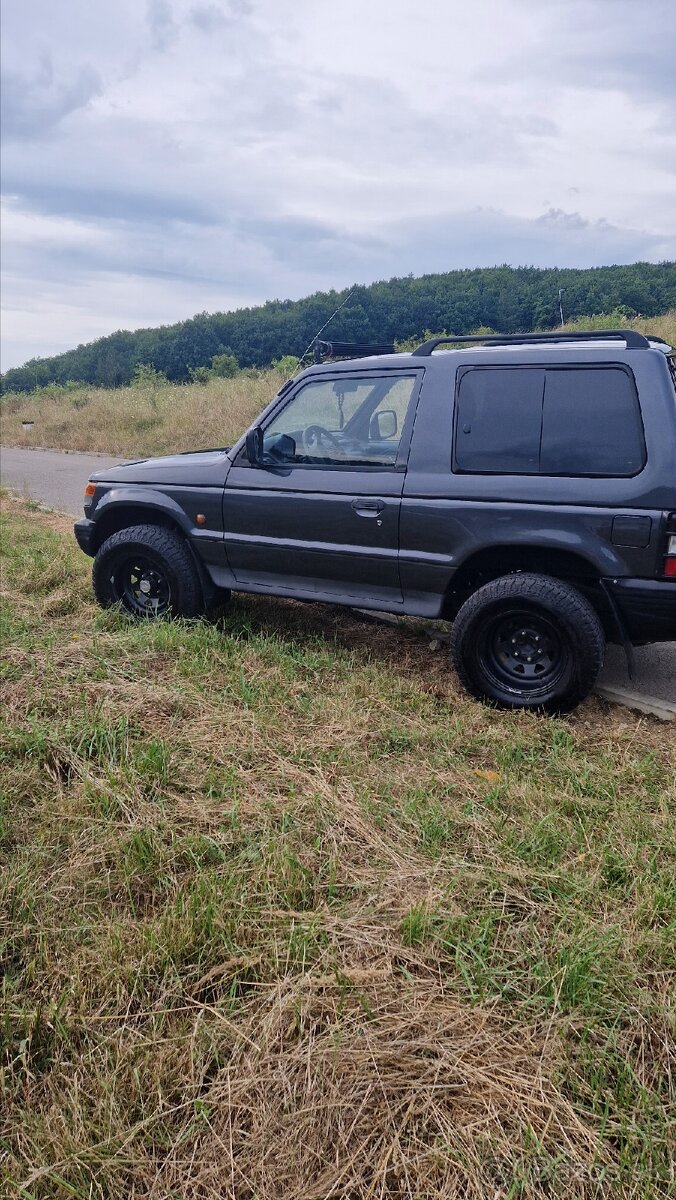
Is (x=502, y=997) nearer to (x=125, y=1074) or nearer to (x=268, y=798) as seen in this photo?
(x=125, y=1074)

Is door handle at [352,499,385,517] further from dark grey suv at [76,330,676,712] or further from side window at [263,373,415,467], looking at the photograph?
side window at [263,373,415,467]

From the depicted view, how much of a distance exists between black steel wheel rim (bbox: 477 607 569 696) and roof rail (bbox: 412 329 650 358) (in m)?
1.36

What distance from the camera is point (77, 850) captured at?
8.45 feet

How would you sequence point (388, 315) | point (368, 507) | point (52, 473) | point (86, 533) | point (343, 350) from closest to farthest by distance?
point (368, 507)
point (343, 350)
point (86, 533)
point (388, 315)
point (52, 473)

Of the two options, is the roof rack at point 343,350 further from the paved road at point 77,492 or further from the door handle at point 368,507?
the paved road at point 77,492

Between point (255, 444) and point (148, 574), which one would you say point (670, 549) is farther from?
point (148, 574)

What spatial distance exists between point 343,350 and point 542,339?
134 cm

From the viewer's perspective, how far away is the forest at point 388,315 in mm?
8438

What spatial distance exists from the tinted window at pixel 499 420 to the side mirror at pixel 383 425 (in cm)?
39

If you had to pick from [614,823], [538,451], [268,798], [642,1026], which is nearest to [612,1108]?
[642,1026]

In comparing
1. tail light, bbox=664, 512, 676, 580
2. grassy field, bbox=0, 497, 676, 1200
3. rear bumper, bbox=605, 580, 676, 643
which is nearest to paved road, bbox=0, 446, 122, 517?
grassy field, bbox=0, 497, 676, 1200

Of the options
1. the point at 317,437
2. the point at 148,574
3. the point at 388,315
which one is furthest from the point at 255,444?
the point at 388,315

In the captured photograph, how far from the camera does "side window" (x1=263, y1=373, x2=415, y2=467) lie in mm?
4016

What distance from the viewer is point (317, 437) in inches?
167
